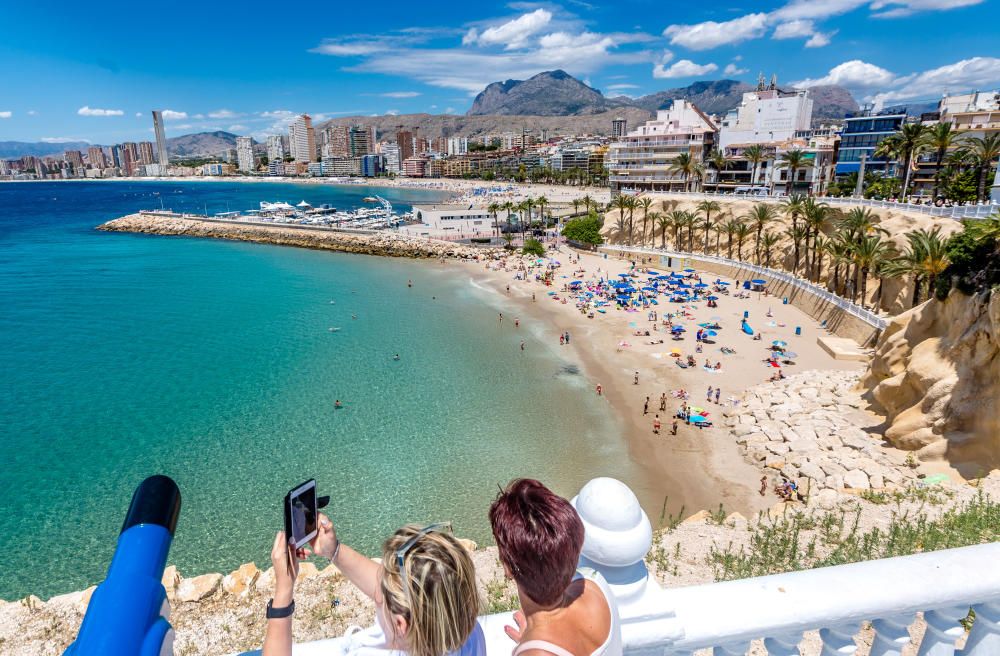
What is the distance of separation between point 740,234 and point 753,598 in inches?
1890

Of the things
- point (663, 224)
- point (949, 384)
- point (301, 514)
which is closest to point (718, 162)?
point (663, 224)

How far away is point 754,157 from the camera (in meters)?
57.4

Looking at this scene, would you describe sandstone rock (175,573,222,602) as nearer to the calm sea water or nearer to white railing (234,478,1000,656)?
the calm sea water

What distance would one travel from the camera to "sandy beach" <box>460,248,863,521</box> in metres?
17.3

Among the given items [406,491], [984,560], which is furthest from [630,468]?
[984,560]

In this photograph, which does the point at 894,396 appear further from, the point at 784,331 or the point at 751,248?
the point at 751,248

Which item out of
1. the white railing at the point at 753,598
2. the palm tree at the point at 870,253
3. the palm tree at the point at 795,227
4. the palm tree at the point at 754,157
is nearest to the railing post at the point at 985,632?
the white railing at the point at 753,598

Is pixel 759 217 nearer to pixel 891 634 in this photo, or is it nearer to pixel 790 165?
pixel 790 165

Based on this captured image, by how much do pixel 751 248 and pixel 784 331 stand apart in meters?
17.7

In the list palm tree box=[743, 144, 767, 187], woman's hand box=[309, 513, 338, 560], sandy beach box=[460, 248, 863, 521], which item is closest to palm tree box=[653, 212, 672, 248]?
sandy beach box=[460, 248, 863, 521]

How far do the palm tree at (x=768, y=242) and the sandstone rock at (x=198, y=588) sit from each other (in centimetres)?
4353

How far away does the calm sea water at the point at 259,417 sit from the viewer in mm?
15562

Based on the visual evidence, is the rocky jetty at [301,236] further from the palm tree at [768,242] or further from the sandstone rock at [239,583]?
the sandstone rock at [239,583]

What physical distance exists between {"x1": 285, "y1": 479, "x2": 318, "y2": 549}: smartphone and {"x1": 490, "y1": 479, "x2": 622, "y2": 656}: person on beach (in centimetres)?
80
